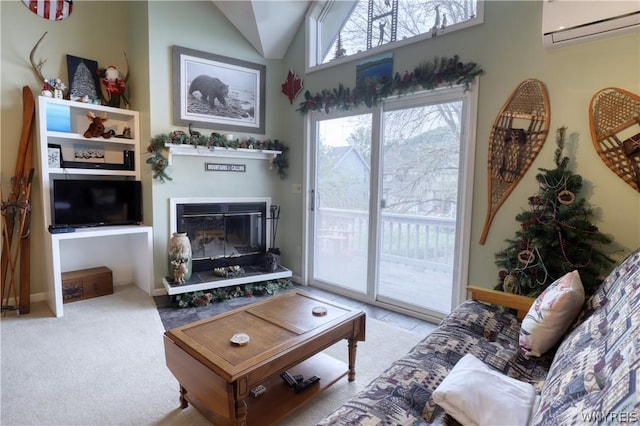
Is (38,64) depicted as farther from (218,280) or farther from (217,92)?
(218,280)

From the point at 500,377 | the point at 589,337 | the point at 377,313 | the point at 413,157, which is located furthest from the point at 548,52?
the point at 377,313

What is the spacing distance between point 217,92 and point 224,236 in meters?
1.66

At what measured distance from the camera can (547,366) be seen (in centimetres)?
152

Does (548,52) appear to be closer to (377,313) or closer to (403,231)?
(403,231)

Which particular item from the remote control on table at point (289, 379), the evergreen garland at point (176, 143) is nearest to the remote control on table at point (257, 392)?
the remote control on table at point (289, 379)

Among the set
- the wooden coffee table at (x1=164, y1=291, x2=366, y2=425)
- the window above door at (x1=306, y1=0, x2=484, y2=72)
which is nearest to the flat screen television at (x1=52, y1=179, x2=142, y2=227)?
the wooden coffee table at (x1=164, y1=291, x2=366, y2=425)

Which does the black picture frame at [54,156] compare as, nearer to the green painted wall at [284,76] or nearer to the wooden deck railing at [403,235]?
the green painted wall at [284,76]

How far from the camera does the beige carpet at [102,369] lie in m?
1.80

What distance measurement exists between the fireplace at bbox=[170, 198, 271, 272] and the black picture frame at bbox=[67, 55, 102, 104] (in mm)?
1352

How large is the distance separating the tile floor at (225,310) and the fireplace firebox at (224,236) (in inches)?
7.8

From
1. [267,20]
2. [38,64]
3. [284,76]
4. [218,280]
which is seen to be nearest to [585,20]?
[267,20]

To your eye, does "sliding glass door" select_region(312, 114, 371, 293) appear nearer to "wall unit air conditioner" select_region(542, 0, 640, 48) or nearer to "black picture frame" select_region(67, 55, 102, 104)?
"wall unit air conditioner" select_region(542, 0, 640, 48)

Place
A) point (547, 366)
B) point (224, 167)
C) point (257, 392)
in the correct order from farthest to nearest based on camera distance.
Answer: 1. point (224, 167)
2. point (257, 392)
3. point (547, 366)

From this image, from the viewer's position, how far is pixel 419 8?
315 cm
